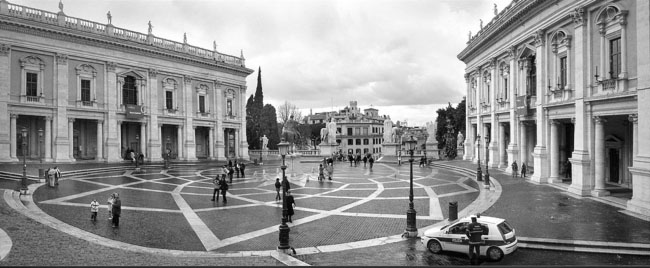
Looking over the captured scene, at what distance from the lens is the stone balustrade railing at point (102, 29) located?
1339 inches

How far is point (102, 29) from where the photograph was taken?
4000cm

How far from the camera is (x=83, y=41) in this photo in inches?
1496

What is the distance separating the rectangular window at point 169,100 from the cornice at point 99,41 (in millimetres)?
3903

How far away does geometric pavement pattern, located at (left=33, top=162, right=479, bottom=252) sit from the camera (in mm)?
13812

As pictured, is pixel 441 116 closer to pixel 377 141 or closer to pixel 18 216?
→ pixel 377 141

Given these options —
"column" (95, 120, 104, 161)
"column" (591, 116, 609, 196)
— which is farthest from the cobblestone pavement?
"column" (95, 120, 104, 161)

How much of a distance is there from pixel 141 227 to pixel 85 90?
1186 inches

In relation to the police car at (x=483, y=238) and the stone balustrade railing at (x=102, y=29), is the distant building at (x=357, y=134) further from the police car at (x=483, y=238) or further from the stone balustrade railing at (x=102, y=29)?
the police car at (x=483, y=238)

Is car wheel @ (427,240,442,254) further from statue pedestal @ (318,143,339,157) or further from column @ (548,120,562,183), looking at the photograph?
statue pedestal @ (318,143,339,157)

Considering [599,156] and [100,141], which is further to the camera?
[100,141]

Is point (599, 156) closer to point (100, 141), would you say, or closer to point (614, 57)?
point (614, 57)

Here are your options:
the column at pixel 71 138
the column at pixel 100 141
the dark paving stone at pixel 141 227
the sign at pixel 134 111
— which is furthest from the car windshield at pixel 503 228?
the sign at pixel 134 111

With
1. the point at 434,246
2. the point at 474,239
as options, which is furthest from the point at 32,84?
the point at 474,239

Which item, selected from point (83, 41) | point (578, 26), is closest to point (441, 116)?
point (578, 26)
